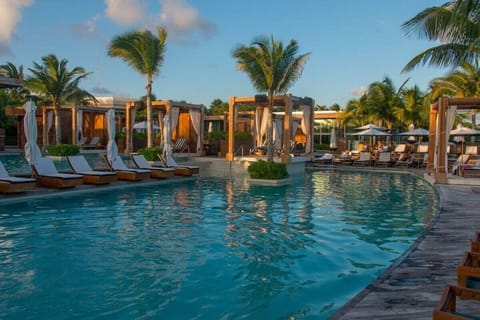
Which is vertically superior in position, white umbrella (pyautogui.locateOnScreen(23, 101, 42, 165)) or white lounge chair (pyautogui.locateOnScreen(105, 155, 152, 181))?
white umbrella (pyautogui.locateOnScreen(23, 101, 42, 165))

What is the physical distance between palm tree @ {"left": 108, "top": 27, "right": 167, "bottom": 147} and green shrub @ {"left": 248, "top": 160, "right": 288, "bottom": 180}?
756cm

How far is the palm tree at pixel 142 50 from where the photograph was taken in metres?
19.0

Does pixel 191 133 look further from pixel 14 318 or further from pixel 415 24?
pixel 14 318

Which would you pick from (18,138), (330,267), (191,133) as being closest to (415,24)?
(330,267)

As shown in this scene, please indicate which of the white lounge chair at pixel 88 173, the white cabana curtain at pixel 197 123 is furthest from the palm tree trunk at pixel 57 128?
the white lounge chair at pixel 88 173

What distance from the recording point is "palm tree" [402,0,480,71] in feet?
28.6

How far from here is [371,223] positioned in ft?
27.4

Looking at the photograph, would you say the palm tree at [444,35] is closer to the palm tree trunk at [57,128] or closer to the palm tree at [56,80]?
the palm tree trunk at [57,128]

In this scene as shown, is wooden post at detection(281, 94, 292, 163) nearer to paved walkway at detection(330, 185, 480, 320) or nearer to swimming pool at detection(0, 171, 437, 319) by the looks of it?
swimming pool at detection(0, 171, 437, 319)

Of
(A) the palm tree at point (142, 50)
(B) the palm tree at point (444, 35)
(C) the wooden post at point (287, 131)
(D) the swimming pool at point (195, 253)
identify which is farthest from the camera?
(A) the palm tree at point (142, 50)

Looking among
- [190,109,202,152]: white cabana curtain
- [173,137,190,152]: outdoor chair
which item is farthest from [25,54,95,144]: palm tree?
[190,109,202,152]: white cabana curtain

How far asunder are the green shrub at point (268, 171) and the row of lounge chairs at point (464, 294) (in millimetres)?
10201

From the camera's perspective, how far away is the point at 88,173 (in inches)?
497

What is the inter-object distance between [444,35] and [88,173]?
33.1 feet
